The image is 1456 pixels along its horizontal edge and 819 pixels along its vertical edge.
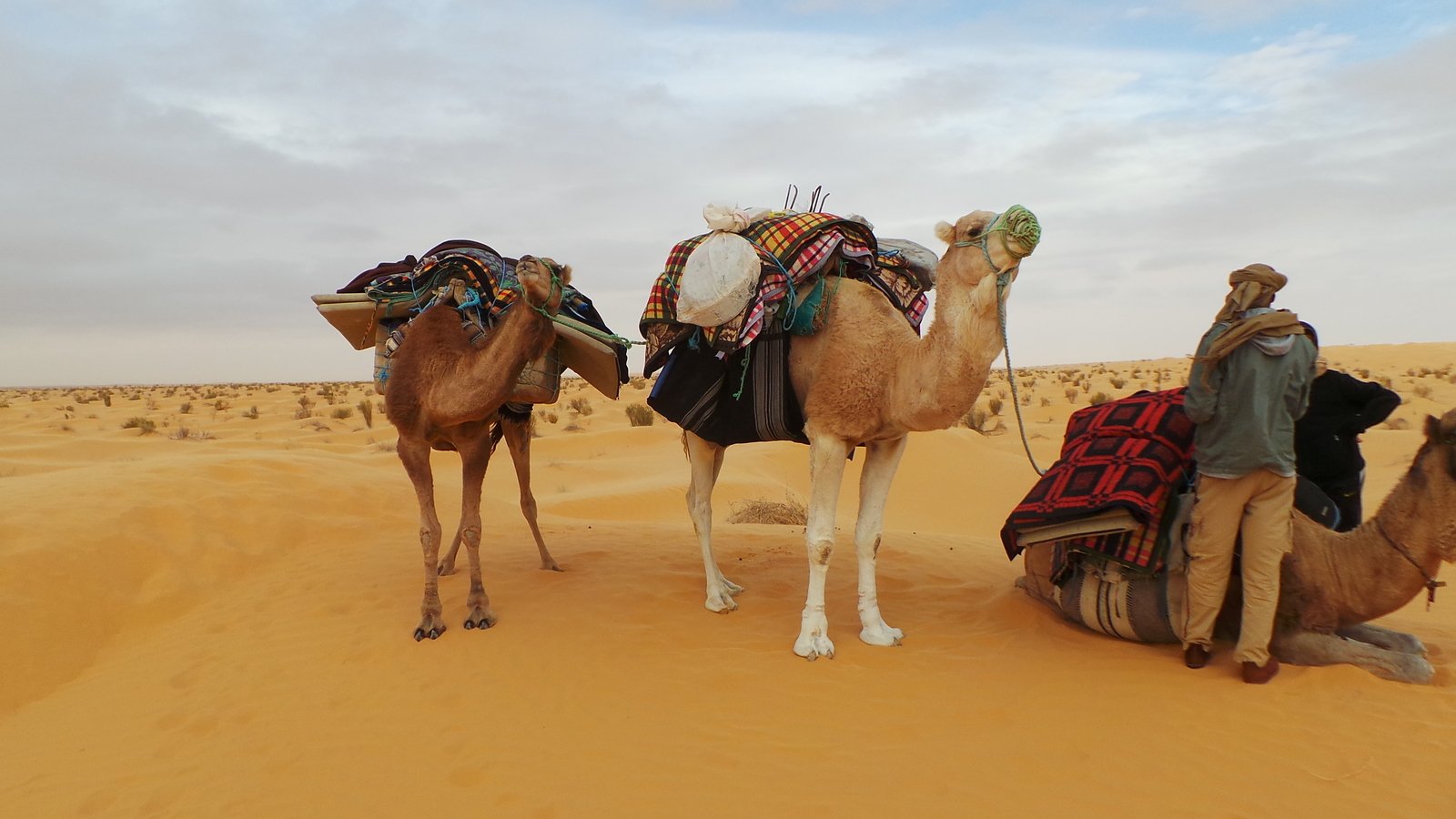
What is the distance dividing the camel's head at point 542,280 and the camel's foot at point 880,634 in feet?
9.37

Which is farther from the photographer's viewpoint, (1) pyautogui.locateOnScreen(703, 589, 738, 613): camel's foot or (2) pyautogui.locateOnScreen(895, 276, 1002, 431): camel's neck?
(1) pyautogui.locateOnScreen(703, 589, 738, 613): camel's foot

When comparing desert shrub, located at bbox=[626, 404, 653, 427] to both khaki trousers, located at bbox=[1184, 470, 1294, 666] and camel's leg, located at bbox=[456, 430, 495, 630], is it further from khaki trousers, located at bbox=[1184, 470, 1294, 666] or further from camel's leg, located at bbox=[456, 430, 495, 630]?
khaki trousers, located at bbox=[1184, 470, 1294, 666]

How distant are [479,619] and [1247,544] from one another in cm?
470

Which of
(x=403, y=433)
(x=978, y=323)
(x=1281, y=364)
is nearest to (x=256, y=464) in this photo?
(x=403, y=433)

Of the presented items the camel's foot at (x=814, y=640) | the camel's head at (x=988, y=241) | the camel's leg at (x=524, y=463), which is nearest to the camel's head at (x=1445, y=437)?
the camel's head at (x=988, y=241)

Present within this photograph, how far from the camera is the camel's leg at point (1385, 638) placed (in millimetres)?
4438

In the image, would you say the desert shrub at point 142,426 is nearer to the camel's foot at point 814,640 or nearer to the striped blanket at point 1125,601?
the camel's foot at point 814,640

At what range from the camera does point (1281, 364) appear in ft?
12.9

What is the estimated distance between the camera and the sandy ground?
11.6ft

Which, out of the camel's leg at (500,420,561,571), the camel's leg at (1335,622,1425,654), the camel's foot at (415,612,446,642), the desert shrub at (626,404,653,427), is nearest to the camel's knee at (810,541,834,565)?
the camel's foot at (415,612,446,642)

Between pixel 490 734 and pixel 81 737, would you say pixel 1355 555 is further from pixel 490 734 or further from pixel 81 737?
pixel 81 737

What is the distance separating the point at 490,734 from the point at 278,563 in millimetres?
4240

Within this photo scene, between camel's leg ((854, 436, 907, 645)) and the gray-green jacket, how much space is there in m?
1.77

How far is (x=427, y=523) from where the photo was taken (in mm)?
5625
